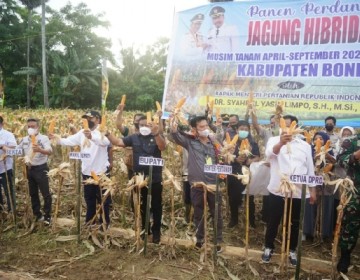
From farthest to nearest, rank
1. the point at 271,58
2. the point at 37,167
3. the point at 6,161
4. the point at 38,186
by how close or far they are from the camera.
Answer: the point at 271,58
the point at 6,161
the point at 38,186
the point at 37,167

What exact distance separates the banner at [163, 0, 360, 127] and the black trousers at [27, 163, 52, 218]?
109 inches

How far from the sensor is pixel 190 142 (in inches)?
160

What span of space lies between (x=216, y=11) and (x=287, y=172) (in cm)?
411

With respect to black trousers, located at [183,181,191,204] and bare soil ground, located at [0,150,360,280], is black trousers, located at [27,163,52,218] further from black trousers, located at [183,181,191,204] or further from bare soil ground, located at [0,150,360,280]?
black trousers, located at [183,181,191,204]

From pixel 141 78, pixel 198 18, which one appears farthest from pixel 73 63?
pixel 198 18

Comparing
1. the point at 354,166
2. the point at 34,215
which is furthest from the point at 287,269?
the point at 34,215

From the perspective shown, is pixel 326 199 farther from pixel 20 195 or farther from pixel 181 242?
pixel 20 195

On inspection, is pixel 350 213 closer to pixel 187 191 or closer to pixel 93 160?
pixel 187 191

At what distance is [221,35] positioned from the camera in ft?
21.3

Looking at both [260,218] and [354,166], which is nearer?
[354,166]

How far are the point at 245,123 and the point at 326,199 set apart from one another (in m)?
1.49

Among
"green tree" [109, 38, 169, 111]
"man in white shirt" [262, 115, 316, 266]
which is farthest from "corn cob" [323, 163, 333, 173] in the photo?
"green tree" [109, 38, 169, 111]

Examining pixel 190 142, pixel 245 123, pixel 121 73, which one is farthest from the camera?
pixel 121 73

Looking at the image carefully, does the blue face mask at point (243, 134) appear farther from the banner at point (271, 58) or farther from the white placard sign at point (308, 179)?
the white placard sign at point (308, 179)
